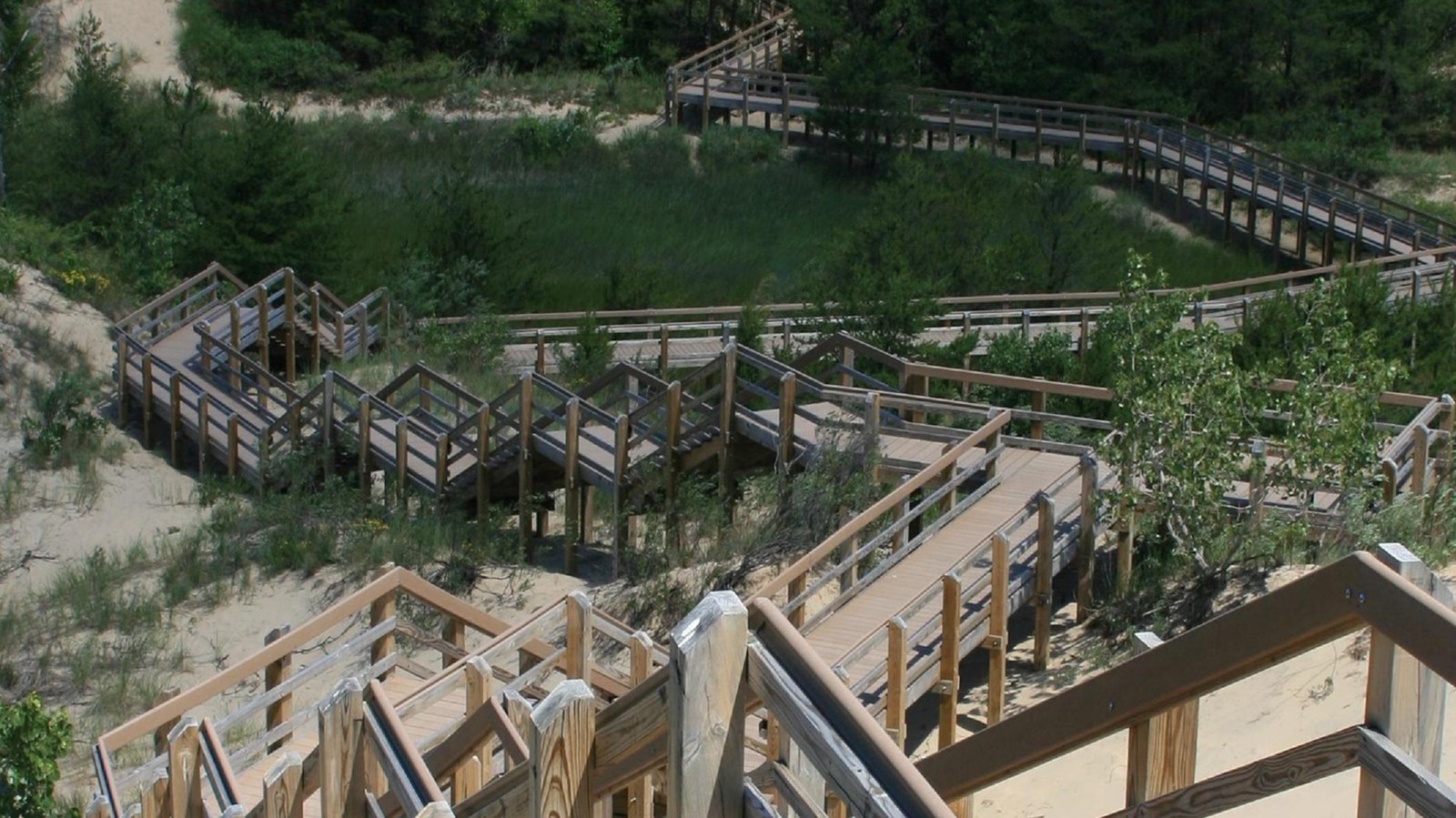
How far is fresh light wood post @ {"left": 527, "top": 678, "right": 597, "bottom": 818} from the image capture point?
12.9 ft

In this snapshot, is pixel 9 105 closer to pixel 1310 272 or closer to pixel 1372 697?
pixel 1310 272

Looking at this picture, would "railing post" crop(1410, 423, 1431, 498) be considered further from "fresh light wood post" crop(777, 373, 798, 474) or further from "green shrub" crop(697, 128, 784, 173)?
"green shrub" crop(697, 128, 784, 173)

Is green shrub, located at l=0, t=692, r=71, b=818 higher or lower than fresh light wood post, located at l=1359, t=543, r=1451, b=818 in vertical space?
lower

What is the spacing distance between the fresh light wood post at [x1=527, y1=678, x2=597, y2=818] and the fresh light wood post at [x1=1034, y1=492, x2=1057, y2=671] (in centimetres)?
1058

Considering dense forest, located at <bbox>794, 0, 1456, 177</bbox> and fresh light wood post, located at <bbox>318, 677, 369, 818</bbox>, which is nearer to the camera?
fresh light wood post, located at <bbox>318, 677, 369, 818</bbox>

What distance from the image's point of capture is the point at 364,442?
71.4 feet

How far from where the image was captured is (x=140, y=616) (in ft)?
62.3

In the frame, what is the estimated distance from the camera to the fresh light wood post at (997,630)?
12.9 m

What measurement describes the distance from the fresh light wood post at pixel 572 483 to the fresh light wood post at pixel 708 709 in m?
15.8

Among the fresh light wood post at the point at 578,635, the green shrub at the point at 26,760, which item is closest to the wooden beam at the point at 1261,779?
the fresh light wood post at the point at 578,635

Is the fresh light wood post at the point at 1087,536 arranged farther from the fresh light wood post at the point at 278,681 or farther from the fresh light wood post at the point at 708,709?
the fresh light wood post at the point at 708,709

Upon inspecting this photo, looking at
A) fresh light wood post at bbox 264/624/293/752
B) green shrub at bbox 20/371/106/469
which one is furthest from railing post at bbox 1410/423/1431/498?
green shrub at bbox 20/371/106/469

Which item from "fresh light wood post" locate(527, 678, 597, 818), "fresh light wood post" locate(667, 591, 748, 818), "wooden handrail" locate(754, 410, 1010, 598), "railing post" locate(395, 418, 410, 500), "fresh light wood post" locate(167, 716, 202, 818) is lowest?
"railing post" locate(395, 418, 410, 500)

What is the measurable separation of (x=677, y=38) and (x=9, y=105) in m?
21.3
